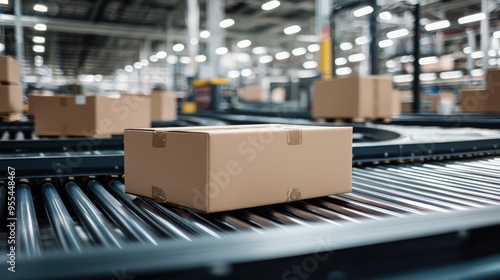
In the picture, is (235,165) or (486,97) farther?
(486,97)

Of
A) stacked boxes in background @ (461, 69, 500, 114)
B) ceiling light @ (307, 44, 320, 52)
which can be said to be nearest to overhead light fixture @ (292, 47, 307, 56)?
ceiling light @ (307, 44, 320, 52)

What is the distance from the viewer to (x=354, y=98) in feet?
16.5

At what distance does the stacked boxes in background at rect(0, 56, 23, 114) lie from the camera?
414 centimetres

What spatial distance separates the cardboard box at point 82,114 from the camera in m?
3.84

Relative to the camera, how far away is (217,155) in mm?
1408

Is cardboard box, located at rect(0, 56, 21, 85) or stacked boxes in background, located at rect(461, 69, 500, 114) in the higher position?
cardboard box, located at rect(0, 56, 21, 85)

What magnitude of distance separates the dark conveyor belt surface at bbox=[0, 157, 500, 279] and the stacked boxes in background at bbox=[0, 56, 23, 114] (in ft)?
8.45

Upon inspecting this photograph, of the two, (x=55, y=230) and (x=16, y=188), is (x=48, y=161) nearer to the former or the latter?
(x=16, y=188)

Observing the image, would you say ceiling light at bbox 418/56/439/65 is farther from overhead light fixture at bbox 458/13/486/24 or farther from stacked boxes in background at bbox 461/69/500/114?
stacked boxes in background at bbox 461/69/500/114

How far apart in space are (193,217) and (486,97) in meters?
5.81

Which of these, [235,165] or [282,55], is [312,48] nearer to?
[282,55]

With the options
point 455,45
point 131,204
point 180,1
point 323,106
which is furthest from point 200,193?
point 455,45

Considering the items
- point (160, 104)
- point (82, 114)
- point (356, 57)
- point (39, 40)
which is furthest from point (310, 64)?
point (82, 114)

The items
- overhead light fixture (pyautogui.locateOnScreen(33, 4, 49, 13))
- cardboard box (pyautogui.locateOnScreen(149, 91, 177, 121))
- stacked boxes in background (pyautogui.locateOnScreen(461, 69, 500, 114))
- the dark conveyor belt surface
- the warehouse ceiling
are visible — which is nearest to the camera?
the dark conveyor belt surface
